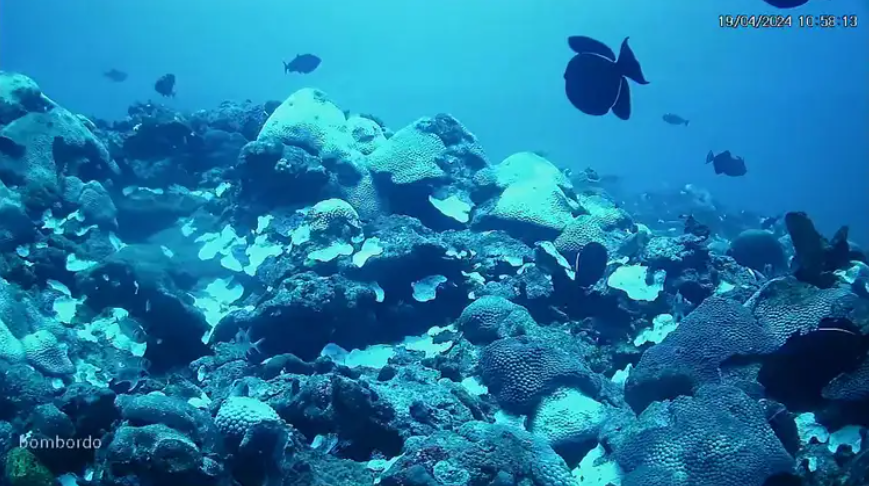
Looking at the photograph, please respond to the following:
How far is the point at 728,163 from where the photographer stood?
8672 millimetres

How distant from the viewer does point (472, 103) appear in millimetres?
124750

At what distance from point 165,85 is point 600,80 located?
1009cm

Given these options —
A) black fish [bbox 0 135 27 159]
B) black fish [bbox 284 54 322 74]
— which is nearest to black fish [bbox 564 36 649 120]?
black fish [bbox 284 54 322 74]

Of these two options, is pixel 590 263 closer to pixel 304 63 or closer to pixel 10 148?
pixel 304 63

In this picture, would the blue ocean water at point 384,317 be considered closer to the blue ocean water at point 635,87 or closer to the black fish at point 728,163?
the black fish at point 728,163

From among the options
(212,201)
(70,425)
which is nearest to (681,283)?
(70,425)

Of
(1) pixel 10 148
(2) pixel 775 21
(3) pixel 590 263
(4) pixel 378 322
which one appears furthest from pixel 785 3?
(1) pixel 10 148

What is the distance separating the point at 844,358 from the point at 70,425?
6.42m

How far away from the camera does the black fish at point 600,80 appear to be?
3035 millimetres

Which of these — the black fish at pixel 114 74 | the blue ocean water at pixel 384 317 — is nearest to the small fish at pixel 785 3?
the blue ocean water at pixel 384 317

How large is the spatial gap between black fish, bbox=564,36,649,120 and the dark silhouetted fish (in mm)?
3538

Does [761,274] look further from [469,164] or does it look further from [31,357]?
[31,357]

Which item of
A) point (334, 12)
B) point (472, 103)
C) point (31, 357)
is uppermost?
point (334, 12)

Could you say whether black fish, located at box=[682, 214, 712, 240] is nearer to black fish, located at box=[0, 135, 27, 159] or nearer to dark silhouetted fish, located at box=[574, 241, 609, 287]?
dark silhouetted fish, located at box=[574, 241, 609, 287]
